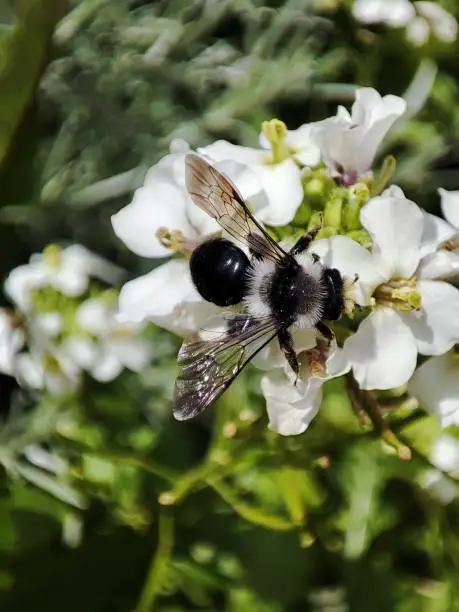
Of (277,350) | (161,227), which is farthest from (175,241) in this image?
(277,350)

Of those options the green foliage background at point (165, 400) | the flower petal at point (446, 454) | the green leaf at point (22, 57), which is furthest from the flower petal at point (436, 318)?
the green leaf at point (22, 57)

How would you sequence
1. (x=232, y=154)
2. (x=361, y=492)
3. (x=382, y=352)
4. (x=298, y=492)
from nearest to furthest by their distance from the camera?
(x=382, y=352) < (x=232, y=154) < (x=298, y=492) < (x=361, y=492)

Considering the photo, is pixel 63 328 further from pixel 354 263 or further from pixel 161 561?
pixel 354 263

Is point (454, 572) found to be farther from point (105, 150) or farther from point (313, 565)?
point (105, 150)

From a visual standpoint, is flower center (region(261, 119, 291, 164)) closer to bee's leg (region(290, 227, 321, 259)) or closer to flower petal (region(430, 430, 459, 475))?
bee's leg (region(290, 227, 321, 259))

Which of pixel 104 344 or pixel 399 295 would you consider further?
pixel 104 344

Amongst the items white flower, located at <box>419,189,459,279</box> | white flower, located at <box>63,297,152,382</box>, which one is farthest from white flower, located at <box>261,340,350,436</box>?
white flower, located at <box>63,297,152,382</box>

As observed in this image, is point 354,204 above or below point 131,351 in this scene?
above
